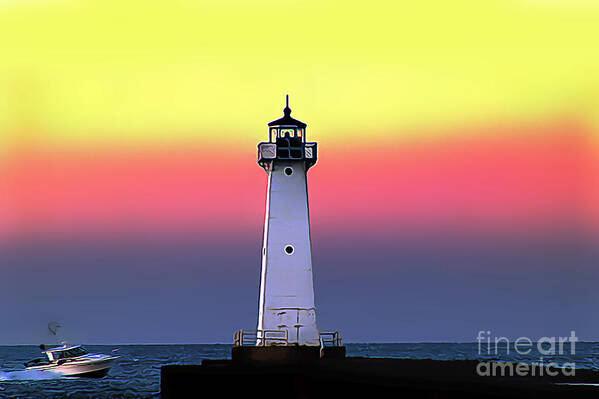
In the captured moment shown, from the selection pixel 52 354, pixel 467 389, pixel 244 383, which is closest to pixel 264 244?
pixel 244 383

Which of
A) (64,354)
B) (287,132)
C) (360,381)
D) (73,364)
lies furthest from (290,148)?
(64,354)

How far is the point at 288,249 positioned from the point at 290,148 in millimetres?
4252

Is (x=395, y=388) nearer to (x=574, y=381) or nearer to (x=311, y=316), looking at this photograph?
(x=574, y=381)

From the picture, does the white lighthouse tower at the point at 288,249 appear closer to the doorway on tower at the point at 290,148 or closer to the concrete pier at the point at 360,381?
the doorway on tower at the point at 290,148

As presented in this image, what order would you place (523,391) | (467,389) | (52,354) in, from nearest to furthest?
(523,391)
(467,389)
(52,354)

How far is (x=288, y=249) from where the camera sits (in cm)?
3859

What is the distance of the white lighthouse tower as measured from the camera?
126ft

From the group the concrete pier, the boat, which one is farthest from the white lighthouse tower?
the boat

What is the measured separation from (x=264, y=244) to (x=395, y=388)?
10875 millimetres

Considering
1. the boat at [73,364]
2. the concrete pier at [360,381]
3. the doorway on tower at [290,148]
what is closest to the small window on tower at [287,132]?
the doorway on tower at [290,148]

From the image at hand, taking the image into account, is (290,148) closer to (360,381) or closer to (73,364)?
(360,381)

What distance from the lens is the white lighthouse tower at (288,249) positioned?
3831 centimetres

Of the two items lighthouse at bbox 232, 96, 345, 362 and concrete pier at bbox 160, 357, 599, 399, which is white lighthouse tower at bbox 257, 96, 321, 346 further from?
concrete pier at bbox 160, 357, 599, 399

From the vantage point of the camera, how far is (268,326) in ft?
126
